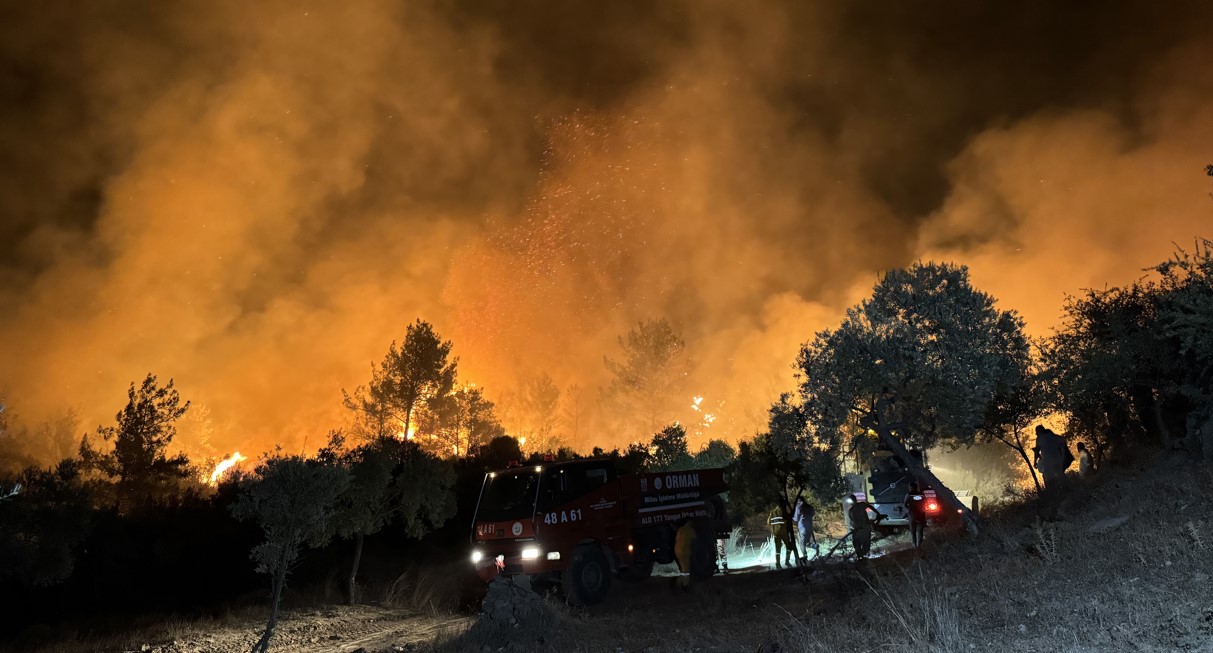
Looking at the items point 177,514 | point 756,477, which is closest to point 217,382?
point 177,514

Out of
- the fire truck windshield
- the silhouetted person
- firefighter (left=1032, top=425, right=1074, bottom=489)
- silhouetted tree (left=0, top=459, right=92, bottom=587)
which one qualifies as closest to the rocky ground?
firefighter (left=1032, top=425, right=1074, bottom=489)

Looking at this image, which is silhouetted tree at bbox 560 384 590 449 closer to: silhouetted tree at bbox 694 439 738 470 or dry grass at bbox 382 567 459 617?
silhouetted tree at bbox 694 439 738 470

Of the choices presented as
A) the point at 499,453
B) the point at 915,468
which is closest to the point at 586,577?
the point at 915,468

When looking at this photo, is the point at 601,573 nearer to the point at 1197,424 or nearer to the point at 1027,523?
the point at 1027,523

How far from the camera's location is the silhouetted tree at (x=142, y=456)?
3712 centimetres

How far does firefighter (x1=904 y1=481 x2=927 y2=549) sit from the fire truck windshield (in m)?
10.8

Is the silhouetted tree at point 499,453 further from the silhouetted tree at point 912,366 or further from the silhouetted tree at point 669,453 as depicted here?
the silhouetted tree at point 912,366

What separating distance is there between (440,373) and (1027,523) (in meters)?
51.5

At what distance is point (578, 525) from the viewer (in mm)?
16438

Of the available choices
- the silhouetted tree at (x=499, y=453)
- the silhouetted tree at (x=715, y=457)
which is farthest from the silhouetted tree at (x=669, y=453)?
the silhouetted tree at (x=499, y=453)

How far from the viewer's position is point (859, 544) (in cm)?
1750

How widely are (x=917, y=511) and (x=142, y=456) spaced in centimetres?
4265

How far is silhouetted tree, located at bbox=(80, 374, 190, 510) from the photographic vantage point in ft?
122

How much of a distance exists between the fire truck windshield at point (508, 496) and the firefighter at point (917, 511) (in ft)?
35.4
